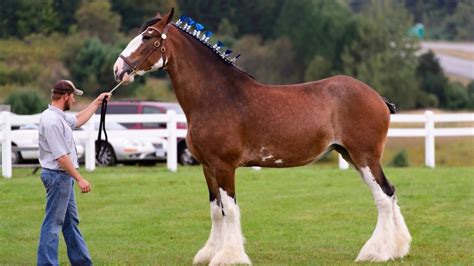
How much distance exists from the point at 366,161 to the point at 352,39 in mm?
52887

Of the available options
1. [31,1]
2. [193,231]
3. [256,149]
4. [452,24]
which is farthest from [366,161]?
[452,24]

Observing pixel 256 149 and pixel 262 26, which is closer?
pixel 256 149

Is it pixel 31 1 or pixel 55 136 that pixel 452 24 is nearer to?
pixel 31 1

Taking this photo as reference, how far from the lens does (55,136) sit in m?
9.35

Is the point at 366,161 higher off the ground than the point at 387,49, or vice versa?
the point at 366,161

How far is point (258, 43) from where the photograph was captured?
211 feet

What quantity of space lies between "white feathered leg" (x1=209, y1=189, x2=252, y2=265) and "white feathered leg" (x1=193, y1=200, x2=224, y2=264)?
292 millimetres

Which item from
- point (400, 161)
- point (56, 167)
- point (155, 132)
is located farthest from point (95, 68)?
point (56, 167)

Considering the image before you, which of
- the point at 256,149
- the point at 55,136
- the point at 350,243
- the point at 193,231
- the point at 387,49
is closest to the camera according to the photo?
the point at 55,136

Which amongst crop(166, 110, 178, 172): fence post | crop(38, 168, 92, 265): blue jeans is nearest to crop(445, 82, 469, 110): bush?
crop(166, 110, 178, 172): fence post

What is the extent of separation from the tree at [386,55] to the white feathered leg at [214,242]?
153 ft

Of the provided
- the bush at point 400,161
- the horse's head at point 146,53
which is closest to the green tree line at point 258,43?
the bush at point 400,161

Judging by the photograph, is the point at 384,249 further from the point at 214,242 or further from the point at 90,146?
the point at 90,146

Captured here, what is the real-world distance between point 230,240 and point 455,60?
6304 cm
